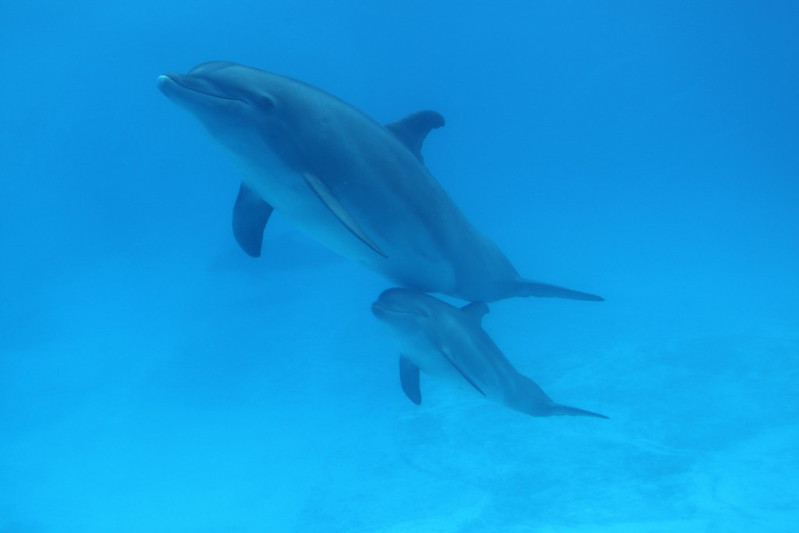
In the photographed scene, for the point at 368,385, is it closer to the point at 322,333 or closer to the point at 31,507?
the point at 322,333

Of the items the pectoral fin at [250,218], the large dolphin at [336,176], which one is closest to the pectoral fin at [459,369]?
the large dolphin at [336,176]

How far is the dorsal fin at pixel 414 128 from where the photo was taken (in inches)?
206

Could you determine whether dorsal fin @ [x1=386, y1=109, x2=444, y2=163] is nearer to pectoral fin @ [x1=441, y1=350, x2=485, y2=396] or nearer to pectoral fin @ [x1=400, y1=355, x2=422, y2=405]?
pectoral fin @ [x1=441, y1=350, x2=485, y2=396]

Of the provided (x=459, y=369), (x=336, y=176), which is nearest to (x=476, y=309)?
(x=459, y=369)

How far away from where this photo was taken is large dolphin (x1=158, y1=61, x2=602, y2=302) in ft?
13.1

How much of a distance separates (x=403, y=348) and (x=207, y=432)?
734 cm

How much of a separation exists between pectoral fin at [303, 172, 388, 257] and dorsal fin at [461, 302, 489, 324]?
2181 mm

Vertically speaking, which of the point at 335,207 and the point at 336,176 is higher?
the point at 336,176

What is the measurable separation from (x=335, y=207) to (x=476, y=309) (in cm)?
246

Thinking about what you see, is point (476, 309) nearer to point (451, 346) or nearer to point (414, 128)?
point (451, 346)

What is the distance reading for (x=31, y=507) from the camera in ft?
35.4

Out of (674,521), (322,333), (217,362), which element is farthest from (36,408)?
(674,521)

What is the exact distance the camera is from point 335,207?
414 cm

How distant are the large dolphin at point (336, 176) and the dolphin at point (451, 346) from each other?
0.24 m
